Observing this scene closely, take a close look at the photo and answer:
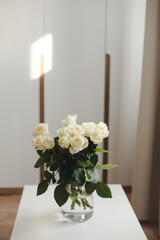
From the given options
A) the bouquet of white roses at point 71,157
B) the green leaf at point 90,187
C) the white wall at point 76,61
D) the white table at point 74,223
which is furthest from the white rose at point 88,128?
the white wall at point 76,61

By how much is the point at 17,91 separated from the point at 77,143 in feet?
6.34

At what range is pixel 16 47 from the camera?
10.8 ft

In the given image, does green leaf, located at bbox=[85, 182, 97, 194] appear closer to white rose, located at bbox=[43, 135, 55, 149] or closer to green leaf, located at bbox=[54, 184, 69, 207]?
green leaf, located at bbox=[54, 184, 69, 207]

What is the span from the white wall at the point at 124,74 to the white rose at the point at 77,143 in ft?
6.24

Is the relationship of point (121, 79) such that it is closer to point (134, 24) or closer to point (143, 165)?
point (134, 24)

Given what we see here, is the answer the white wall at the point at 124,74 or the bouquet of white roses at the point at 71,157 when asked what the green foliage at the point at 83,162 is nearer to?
the bouquet of white roses at the point at 71,157

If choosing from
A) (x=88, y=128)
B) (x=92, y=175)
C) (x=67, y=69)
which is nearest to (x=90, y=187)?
(x=92, y=175)

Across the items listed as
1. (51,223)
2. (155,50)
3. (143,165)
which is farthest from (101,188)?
(155,50)

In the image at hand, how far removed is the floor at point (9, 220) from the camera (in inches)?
104

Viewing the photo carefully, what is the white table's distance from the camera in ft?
5.16

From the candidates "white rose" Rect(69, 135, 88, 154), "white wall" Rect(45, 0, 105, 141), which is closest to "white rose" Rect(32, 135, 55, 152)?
"white rose" Rect(69, 135, 88, 154)

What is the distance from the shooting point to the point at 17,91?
3334 millimetres

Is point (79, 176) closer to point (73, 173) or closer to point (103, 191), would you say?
point (73, 173)

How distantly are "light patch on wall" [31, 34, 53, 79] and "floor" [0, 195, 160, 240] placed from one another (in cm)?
119
